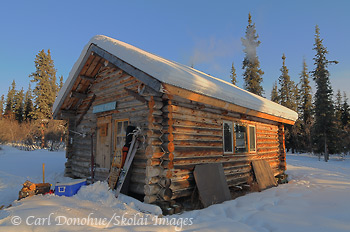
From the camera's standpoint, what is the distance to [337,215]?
18.2ft

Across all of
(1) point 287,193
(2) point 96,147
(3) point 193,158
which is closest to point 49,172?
(2) point 96,147

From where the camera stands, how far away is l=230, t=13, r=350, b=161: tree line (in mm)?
26500

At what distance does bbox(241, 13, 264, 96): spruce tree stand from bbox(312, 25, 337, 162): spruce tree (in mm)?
7368

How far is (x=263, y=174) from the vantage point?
10.1 metres

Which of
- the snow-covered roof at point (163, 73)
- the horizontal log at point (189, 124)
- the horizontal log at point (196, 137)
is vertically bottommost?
the horizontal log at point (196, 137)

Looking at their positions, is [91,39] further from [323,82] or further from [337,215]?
[323,82]

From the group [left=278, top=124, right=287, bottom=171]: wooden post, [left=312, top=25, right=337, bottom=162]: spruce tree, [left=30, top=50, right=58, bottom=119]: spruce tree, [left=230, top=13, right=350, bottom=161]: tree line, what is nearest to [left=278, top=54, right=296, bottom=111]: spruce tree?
[left=230, top=13, right=350, bottom=161]: tree line

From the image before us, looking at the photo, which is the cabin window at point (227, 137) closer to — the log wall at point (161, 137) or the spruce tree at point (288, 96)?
the log wall at point (161, 137)

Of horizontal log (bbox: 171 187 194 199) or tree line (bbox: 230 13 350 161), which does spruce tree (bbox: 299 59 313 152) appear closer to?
tree line (bbox: 230 13 350 161)

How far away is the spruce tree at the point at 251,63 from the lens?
110ft

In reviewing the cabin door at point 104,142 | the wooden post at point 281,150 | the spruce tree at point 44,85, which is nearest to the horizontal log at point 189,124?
the cabin door at point 104,142

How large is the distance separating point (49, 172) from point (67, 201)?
696cm

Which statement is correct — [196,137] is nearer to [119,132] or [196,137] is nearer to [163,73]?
[163,73]

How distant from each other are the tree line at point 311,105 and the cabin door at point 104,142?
27066 mm
